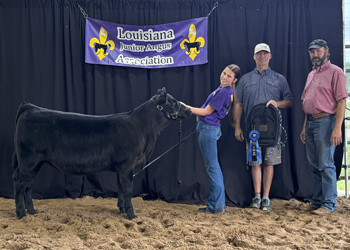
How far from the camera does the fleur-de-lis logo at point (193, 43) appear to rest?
14.1 ft

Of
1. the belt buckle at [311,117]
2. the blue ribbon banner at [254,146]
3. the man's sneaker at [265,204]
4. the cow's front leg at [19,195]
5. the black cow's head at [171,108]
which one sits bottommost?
the man's sneaker at [265,204]

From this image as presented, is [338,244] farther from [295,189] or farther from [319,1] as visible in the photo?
[319,1]

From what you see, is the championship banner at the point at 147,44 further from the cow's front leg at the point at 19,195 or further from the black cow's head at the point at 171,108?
the cow's front leg at the point at 19,195

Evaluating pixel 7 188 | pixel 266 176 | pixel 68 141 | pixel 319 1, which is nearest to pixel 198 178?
pixel 266 176

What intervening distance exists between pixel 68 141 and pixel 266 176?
2.26 m

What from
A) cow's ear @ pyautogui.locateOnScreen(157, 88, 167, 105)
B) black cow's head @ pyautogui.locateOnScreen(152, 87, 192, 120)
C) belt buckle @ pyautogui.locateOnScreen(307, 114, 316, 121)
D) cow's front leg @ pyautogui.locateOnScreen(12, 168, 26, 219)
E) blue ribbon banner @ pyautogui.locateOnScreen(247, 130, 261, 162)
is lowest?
cow's front leg @ pyautogui.locateOnScreen(12, 168, 26, 219)

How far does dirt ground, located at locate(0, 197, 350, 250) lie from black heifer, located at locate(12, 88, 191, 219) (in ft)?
0.94

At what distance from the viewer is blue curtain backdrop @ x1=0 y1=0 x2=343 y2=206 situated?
4.32m

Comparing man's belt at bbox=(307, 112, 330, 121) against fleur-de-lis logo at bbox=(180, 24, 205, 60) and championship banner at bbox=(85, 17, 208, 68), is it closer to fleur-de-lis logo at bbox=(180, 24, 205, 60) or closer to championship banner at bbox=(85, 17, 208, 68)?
championship banner at bbox=(85, 17, 208, 68)

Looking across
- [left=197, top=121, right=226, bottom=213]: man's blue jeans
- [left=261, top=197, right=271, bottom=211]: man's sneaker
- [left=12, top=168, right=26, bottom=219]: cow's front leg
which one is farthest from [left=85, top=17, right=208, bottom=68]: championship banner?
[left=261, top=197, right=271, bottom=211]: man's sneaker

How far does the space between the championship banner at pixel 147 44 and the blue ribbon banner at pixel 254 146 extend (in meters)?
1.21

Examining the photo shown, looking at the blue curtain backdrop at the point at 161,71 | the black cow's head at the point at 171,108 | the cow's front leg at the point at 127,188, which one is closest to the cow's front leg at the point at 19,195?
the cow's front leg at the point at 127,188

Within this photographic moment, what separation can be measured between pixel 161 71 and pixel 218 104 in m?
1.27

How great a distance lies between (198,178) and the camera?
437 cm
